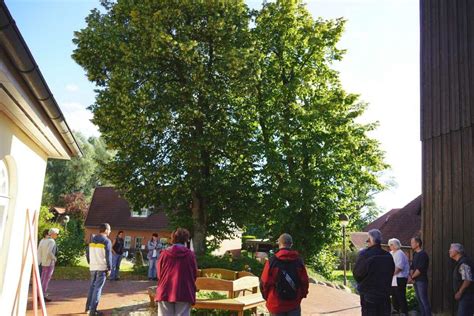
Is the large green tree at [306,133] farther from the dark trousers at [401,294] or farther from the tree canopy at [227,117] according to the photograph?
the dark trousers at [401,294]

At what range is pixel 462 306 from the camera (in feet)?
24.6

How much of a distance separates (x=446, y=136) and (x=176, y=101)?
1072cm

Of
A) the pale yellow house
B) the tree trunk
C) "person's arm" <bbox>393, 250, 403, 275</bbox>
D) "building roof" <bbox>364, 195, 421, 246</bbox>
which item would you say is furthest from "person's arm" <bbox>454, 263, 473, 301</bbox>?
"building roof" <bbox>364, 195, 421, 246</bbox>

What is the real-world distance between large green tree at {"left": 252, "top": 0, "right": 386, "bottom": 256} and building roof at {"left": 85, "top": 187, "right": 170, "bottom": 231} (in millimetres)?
21337

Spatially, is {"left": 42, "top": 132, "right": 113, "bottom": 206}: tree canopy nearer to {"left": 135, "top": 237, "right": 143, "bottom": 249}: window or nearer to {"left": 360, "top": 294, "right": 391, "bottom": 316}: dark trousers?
{"left": 135, "top": 237, "right": 143, "bottom": 249}: window

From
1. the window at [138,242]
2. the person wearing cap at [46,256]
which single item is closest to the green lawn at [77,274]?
the person wearing cap at [46,256]

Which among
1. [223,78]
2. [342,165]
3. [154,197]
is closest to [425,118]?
[342,165]

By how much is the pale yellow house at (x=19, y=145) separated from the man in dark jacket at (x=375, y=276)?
4933mm

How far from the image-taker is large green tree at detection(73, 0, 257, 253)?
1727 cm

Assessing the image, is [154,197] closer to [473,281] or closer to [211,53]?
[211,53]

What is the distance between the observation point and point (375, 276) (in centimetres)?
658

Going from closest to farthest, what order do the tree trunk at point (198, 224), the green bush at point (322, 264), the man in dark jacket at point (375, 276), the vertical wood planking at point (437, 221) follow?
the man in dark jacket at point (375, 276), the vertical wood planking at point (437, 221), the tree trunk at point (198, 224), the green bush at point (322, 264)

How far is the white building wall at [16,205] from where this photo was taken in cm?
546

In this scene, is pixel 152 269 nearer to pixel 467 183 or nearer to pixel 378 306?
pixel 378 306
